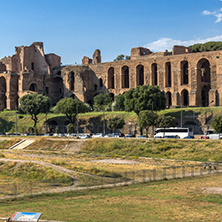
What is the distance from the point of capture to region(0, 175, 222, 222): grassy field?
51.6ft

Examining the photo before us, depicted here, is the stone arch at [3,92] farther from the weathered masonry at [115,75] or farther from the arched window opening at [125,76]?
the arched window opening at [125,76]

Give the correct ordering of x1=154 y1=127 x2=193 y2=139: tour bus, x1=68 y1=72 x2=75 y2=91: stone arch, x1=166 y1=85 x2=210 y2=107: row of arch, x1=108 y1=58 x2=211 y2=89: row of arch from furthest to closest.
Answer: x1=68 y1=72 x2=75 y2=91: stone arch
x1=108 y1=58 x2=211 y2=89: row of arch
x1=166 y1=85 x2=210 y2=107: row of arch
x1=154 y1=127 x2=193 y2=139: tour bus

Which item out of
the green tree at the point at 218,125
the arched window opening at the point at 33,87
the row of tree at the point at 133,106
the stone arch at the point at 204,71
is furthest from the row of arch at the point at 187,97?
the arched window opening at the point at 33,87

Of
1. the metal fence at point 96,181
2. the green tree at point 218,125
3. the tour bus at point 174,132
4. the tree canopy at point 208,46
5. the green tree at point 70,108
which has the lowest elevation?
the metal fence at point 96,181

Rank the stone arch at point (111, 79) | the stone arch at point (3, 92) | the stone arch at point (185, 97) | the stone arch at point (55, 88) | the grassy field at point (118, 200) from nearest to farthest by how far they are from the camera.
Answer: the grassy field at point (118, 200)
the stone arch at point (185, 97)
the stone arch at point (111, 79)
the stone arch at point (3, 92)
the stone arch at point (55, 88)

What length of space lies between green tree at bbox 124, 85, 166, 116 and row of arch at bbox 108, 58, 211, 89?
16549 millimetres

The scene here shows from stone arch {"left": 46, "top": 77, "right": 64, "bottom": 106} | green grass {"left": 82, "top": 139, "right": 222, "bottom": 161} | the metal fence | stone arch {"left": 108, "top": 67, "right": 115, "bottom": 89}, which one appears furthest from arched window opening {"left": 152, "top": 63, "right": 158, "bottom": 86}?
the metal fence

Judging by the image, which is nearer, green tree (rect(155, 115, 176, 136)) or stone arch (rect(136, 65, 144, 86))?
green tree (rect(155, 115, 176, 136))

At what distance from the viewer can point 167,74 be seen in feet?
272

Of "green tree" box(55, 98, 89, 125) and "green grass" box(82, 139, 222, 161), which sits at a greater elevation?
"green tree" box(55, 98, 89, 125)

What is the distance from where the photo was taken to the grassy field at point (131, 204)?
51.6ft

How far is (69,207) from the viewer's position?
1739 cm

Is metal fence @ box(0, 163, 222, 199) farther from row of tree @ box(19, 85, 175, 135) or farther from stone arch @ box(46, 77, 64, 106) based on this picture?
stone arch @ box(46, 77, 64, 106)

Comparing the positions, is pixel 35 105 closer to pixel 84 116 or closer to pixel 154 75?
pixel 84 116
